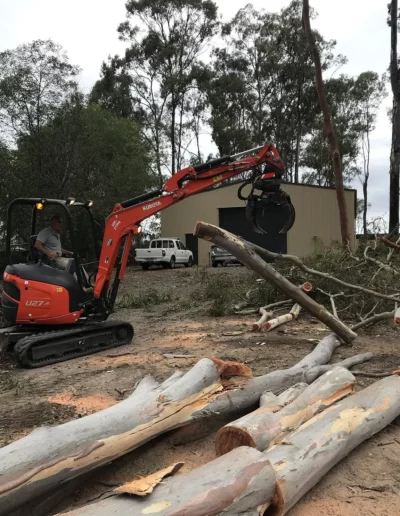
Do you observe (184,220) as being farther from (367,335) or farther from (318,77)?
(367,335)

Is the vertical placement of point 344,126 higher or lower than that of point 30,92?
higher

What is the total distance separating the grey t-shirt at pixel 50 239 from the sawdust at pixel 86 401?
2689 mm

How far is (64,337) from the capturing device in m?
7.10

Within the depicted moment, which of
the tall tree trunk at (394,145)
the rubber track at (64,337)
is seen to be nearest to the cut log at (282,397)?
the rubber track at (64,337)

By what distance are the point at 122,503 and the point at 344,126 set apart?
45.9m

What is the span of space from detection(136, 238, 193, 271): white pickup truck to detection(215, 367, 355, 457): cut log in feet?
67.6

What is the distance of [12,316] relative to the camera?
6.95m

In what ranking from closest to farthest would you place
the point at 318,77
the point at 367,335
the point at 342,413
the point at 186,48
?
the point at 342,413 → the point at 367,335 → the point at 318,77 → the point at 186,48

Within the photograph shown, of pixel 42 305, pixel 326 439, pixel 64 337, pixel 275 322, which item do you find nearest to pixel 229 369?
pixel 326 439

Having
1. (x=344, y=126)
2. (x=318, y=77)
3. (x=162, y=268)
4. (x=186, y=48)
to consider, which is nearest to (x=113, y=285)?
(x=318, y=77)

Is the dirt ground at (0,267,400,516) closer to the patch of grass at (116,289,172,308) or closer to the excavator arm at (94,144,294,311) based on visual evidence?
the patch of grass at (116,289,172,308)

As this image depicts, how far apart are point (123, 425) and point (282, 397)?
4.88ft

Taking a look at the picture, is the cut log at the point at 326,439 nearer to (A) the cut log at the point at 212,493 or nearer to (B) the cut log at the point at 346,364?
(A) the cut log at the point at 212,493

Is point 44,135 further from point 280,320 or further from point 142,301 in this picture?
point 280,320
